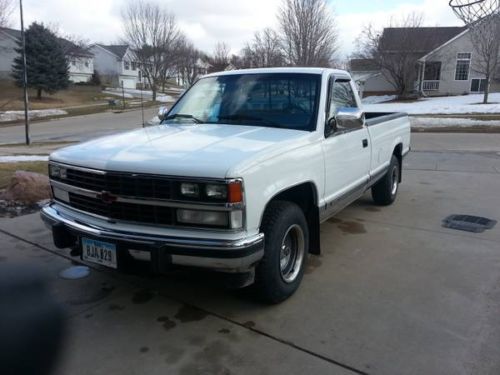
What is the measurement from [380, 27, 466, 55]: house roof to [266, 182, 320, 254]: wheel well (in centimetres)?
3494

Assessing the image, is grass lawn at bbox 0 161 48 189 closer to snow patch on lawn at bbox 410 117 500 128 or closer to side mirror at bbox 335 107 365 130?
side mirror at bbox 335 107 365 130

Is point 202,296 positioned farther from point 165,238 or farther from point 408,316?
point 408,316

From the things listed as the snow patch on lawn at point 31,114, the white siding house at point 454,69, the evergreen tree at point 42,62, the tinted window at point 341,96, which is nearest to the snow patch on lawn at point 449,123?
the tinted window at point 341,96

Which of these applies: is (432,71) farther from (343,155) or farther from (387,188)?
(343,155)

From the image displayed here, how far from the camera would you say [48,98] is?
1604 inches

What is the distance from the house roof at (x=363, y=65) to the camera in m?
37.3

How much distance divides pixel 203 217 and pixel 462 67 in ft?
135

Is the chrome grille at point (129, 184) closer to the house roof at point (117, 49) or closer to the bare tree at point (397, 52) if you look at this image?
the bare tree at point (397, 52)

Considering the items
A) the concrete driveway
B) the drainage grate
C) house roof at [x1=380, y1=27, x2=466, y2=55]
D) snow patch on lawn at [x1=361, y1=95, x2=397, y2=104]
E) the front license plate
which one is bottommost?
the concrete driveway

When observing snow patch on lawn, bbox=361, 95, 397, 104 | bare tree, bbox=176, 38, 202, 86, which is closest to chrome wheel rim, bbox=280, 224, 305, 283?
snow patch on lawn, bbox=361, 95, 397, 104

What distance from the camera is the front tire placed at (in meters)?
3.14

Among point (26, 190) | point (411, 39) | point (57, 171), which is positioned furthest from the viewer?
point (411, 39)

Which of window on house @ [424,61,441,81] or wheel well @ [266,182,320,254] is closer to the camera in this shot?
wheel well @ [266,182,320,254]

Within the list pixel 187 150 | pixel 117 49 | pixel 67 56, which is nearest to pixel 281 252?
pixel 187 150
